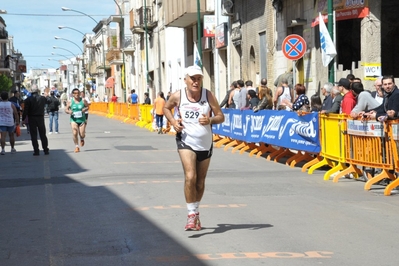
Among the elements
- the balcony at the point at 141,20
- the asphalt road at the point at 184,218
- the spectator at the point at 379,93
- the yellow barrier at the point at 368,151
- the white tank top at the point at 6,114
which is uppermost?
the balcony at the point at 141,20

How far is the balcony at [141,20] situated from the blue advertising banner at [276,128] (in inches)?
1322

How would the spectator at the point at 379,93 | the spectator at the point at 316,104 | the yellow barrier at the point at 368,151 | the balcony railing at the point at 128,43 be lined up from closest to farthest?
the yellow barrier at the point at 368,151 < the spectator at the point at 379,93 < the spectator at the point at 316,104 < the balcony railing at the point at 128,43

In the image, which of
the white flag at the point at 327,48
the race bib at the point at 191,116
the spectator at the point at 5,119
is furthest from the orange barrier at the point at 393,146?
the spectator at the point at 5,119

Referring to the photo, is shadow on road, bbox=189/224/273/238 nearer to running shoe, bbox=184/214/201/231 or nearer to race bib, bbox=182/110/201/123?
running shoe, bbox=184/214/201/231

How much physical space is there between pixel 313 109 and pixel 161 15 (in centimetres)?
3784

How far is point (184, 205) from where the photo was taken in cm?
1098

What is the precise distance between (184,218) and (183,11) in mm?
31210

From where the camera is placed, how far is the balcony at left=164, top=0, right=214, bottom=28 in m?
39.7

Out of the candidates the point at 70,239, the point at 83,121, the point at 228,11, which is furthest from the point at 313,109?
the point at 228,11

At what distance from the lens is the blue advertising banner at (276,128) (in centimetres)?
1600

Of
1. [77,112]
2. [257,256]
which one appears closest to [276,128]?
[77,112]

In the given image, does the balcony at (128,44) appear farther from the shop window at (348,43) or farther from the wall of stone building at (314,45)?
the shop window at (348,43)

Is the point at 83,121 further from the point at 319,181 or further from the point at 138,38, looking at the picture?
the point at 138,38

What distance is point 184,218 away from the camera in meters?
9.84
